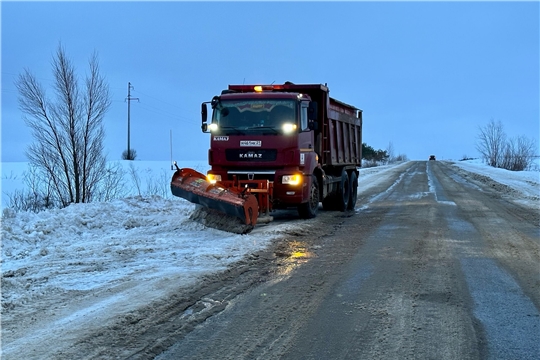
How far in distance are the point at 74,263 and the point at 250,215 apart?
3312 millimetres

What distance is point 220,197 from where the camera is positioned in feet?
28.8

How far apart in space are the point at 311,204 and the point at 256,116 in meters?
2.33

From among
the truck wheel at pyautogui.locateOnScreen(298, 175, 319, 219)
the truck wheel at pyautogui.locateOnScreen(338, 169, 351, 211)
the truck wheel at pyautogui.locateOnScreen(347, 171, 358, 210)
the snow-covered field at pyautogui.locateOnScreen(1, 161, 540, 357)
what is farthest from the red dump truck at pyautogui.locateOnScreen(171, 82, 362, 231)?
the truck wheel at pyautogui.locateOnScreen(347, 171, 358, 210)

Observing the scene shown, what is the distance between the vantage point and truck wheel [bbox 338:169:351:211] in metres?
13.4

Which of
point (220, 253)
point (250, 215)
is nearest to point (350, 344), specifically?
point (220, 253)

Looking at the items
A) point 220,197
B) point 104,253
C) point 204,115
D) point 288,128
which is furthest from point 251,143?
point 104,253

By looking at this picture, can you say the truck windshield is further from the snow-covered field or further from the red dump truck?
the snow-covered field

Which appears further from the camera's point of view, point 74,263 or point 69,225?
point 69,225

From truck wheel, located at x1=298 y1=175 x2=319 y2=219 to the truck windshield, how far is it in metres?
1.47

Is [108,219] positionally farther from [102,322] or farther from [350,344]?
[350,344]

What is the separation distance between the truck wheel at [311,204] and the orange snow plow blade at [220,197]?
1.94 metres

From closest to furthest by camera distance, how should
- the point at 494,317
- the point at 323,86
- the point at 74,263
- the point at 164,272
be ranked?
the point at 494,317, the point at 164,272, the point at 74,263, the point at 323,86

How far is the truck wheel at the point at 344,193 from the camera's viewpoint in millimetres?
13398

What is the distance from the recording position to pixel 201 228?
8.95 m
